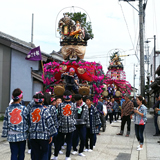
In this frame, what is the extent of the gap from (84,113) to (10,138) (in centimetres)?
290

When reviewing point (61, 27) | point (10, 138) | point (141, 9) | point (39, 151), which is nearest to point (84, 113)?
point (39, 151)

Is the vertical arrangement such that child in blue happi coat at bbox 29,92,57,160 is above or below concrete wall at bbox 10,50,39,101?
below

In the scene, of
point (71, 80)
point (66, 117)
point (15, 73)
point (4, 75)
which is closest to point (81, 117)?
point (66, 117)

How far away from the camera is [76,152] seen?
7879 millimetres

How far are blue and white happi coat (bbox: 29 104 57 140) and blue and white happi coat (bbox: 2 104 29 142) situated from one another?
0.15 m

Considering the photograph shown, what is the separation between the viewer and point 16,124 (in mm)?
5207

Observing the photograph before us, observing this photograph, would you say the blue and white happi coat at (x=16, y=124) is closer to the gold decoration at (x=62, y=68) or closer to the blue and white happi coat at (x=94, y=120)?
the blue and white happi coat at (x=94, y=120)

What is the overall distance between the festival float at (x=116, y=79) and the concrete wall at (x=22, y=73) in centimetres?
722

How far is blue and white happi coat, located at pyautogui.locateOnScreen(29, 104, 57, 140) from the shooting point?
208 inches

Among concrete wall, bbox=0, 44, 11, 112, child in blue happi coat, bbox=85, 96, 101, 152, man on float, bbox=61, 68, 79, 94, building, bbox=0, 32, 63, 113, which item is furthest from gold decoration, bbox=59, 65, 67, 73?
concrete wall, bbox=0, 44, 11, 112

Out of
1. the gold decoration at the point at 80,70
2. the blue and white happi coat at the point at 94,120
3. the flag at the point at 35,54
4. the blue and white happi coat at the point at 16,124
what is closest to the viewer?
the blue and white happi coat at the point at 16,124

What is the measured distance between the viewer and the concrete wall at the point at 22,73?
1680 cm

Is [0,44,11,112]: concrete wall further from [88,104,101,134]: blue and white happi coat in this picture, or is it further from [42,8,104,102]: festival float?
[88,104,101,134]: blue and white happi coat

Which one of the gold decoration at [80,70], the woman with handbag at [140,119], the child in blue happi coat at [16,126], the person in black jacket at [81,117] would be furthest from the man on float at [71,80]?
the child in blue happi coat at [16,126]
